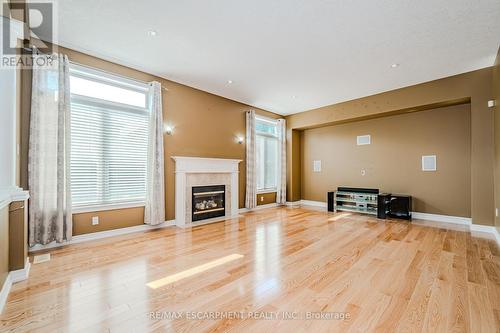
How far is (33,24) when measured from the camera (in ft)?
9.70

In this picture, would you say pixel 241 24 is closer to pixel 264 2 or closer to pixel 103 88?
pixel 264 2

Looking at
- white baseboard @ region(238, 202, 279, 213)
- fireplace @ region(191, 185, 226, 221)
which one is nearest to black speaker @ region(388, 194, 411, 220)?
white baseboard @ region(238, 202, 279, 213)

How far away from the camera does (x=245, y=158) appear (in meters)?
6.31

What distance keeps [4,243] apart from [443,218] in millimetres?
7285

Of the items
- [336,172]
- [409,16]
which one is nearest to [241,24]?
[409,16]

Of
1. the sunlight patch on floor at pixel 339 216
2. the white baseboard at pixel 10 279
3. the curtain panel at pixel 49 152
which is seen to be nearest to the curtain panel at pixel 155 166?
Answer: the curtain panel at pixel 49 152

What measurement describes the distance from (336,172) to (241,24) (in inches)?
205

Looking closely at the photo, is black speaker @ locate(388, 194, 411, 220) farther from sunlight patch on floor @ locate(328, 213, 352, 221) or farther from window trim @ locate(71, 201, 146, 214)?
window trim @ locate(71, 201, 146, 214)

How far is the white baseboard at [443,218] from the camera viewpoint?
4.72 m

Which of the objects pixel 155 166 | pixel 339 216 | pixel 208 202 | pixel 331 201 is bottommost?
pixel 339 216

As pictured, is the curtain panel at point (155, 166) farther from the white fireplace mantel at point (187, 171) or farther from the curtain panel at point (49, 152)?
the curtain panel at point (49, 152)

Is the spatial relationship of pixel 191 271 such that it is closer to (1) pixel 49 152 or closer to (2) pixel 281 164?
(1) pixel 49 152

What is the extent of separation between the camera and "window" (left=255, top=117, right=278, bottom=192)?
6.93m

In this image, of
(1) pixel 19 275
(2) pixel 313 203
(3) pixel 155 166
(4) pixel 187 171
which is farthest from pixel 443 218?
(1) pixel 19 275
